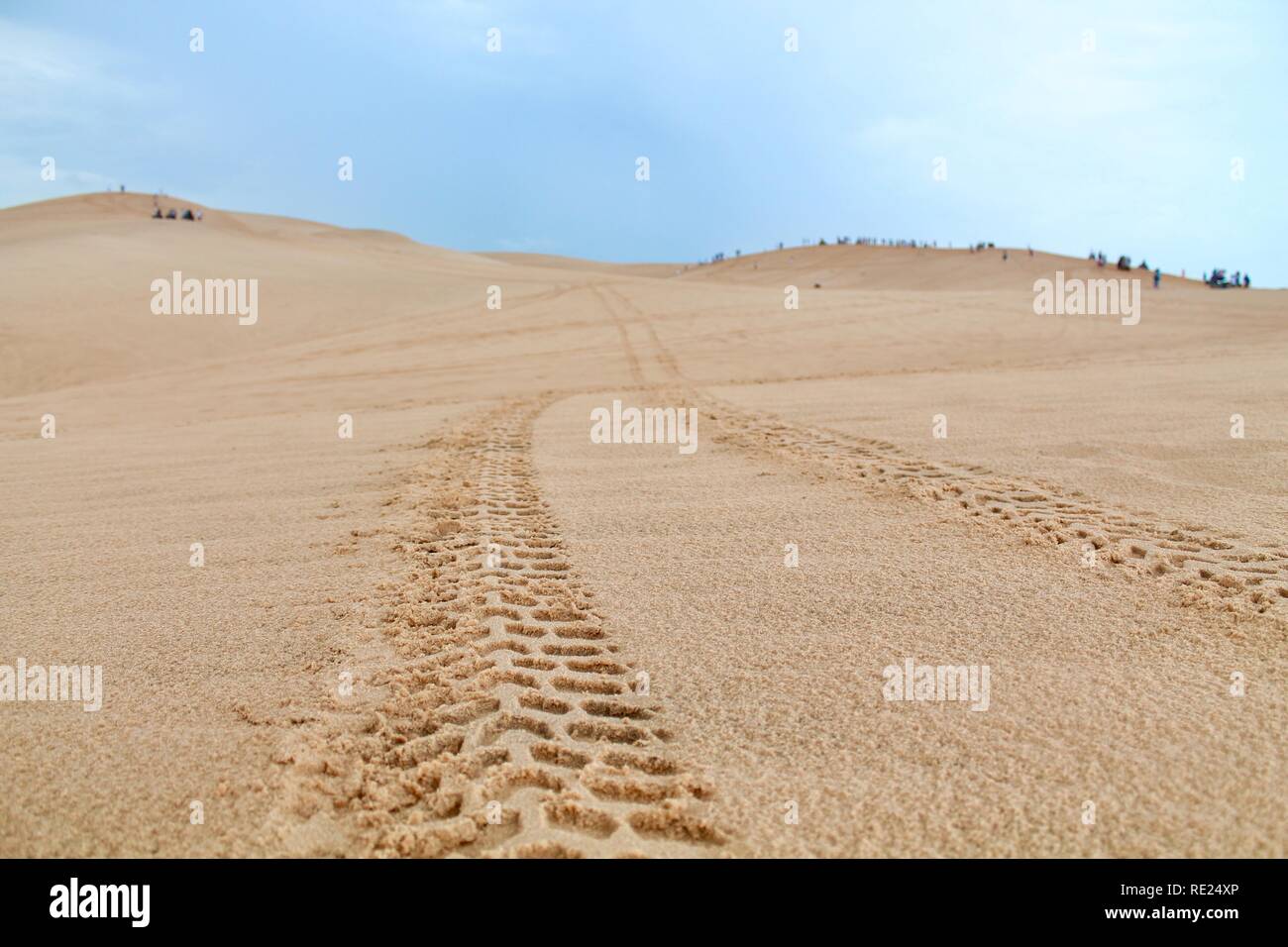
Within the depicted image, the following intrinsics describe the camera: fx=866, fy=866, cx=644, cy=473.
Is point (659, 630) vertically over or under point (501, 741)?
over

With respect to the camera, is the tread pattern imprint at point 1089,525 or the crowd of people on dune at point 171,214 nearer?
the tread pattern imprint at point 1089,525

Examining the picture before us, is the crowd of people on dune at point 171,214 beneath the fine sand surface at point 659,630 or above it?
above

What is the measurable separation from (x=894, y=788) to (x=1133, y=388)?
7881mm

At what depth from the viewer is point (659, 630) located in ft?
9.15

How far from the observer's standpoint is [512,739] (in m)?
2.09

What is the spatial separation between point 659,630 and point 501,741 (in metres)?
0.82

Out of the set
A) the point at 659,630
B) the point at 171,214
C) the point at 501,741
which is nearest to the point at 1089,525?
the point at 659,630

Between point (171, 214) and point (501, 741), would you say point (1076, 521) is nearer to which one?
point (501, 741)

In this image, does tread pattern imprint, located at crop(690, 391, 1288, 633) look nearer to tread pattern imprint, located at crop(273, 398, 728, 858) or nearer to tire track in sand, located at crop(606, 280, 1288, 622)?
tire track in sand, located at crop(606, 280, 1288, 622)

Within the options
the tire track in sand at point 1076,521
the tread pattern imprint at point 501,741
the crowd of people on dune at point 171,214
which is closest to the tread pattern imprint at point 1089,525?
the tire track in sand at point 1076,521

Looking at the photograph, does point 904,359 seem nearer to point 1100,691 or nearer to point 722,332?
point 722,332

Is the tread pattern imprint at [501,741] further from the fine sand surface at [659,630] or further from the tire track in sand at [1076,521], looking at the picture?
the tire track in sand at [1076,521]

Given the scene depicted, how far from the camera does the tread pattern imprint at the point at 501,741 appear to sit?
1.74 m
